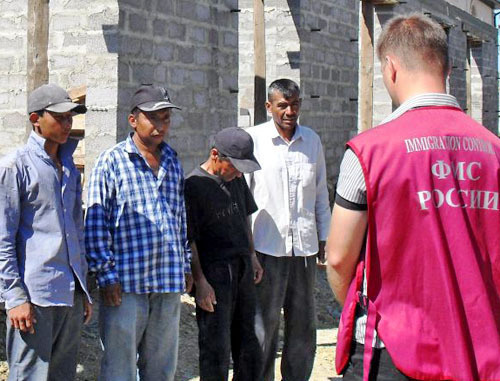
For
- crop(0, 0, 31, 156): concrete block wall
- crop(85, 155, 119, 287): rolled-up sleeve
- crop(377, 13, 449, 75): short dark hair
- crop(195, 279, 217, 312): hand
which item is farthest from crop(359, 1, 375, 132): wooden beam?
crop(377, 13, 449, 75): short dark hair

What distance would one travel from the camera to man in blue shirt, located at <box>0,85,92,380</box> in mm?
4074

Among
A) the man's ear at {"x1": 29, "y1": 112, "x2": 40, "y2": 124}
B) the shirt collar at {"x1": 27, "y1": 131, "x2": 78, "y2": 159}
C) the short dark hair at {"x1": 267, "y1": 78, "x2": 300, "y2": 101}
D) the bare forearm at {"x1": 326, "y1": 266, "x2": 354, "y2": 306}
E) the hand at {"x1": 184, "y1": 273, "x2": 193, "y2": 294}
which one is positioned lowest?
the hand at {"x1": 184, "y1": 273, "x2": 193, "y2": 294}

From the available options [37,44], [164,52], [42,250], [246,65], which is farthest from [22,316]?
[246,65]

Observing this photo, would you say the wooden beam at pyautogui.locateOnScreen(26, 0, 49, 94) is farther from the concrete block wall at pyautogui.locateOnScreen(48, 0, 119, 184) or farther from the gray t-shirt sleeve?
the gray t-shirt sleeve

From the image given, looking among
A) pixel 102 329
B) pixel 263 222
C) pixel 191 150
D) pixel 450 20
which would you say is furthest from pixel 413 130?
pixel 450 20

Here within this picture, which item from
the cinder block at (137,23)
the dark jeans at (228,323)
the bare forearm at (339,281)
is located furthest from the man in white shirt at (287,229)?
the bare forearm at (339,281)

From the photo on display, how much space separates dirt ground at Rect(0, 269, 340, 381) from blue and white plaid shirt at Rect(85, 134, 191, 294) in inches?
58.2

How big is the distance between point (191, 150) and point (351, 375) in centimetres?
536

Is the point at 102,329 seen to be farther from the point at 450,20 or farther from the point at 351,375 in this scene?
the point at 450,20

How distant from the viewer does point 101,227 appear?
178 inches

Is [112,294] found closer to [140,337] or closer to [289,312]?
[140,337]

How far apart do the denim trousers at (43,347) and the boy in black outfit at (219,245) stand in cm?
87

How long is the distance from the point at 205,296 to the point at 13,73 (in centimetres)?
380

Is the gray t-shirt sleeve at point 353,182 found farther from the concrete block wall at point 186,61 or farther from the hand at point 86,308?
the concrete block wall at point 186,61
